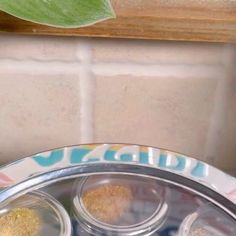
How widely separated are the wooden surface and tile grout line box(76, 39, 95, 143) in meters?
0.02

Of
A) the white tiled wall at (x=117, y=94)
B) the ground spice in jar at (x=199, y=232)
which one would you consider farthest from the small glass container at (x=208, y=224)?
the white tiled wall at (x=117, y=94)

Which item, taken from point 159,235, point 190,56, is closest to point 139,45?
point 190,56

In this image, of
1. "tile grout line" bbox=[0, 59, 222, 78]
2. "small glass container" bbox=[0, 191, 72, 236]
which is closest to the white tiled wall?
"tile grout line" bbox=[0, 59, 222, 78]

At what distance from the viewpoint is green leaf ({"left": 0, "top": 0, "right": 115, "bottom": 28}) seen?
0.25 m

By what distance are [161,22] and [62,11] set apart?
0.10 meters

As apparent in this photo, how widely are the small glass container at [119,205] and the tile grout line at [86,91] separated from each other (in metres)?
0.09

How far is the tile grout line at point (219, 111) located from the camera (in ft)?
1.26

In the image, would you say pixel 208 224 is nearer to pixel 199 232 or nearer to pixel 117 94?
pixel 199 232

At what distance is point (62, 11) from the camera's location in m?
0.26

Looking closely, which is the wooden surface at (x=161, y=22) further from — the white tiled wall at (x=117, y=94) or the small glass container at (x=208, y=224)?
the small glass container at (x=208, y=224)

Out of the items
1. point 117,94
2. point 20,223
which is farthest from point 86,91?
point 20,223

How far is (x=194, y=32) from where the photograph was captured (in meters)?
0.35

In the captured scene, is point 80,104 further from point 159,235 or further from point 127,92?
point 159,235

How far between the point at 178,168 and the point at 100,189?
0.05 meters
